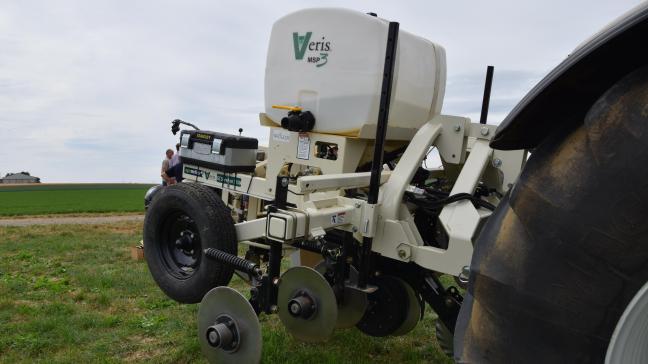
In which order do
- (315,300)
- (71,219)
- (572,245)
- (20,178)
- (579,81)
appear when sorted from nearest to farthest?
(572,245) < (579,81) < (315,300) < (71,219) < (20,178)

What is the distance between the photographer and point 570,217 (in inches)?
50.6

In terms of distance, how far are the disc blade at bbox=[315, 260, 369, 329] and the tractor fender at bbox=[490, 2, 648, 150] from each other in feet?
5.38

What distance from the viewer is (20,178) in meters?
37.3

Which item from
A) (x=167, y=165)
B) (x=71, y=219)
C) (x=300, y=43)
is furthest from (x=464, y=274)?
(x=71, y=219)

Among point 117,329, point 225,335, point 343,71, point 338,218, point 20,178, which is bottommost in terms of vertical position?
point 20,178

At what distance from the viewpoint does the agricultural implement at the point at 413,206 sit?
126cm

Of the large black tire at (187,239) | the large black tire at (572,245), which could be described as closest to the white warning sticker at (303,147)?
the large black tire at (187,239)

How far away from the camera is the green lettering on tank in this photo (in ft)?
10.9

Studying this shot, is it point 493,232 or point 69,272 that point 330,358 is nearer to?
point 493,232

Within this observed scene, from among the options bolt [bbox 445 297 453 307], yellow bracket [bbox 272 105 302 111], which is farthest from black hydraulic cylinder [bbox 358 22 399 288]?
yellow bracket [bbox 272 105 302 111]

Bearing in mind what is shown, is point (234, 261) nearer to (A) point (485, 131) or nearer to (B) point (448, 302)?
(B) point (448, 302)

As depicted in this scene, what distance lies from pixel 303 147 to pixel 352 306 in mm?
1025

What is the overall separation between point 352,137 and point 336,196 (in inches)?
15.5

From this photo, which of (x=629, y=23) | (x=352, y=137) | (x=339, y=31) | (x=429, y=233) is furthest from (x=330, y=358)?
(x=629, y=23)
